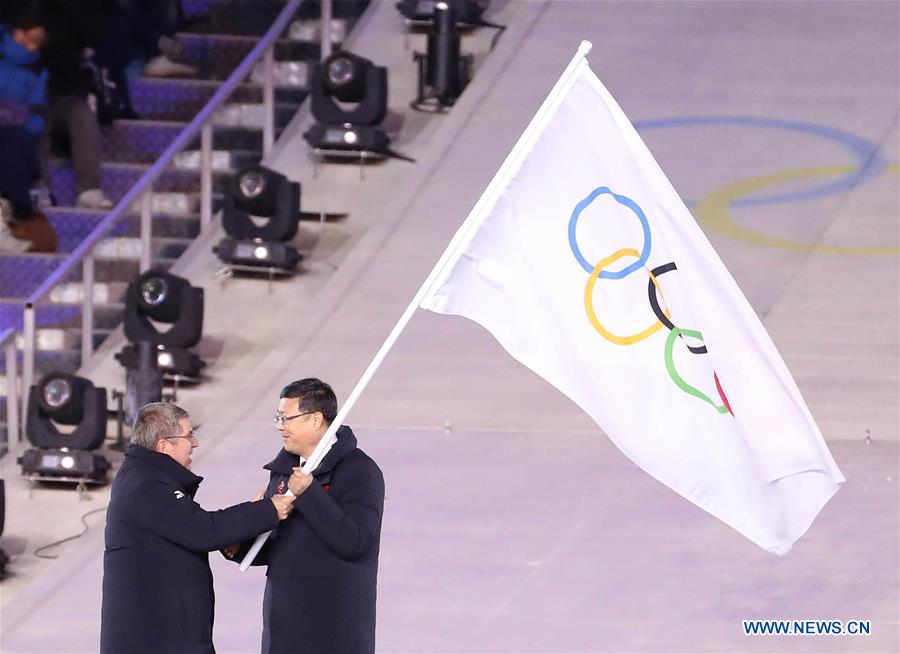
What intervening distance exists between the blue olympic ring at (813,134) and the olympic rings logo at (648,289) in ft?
21.2

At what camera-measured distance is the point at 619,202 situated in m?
6.05

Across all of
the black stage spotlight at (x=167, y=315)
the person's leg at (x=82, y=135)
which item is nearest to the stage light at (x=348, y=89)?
the person's leg at (x=82, y=135)

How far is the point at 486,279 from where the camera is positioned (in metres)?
6.05

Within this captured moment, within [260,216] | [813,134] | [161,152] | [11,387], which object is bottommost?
[161,152]

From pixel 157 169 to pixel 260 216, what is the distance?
2.25 feet

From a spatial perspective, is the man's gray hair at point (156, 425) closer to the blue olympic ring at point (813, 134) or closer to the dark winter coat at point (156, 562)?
the dark winter coat at point (156, 562)

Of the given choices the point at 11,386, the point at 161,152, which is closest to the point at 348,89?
the point at 161,152

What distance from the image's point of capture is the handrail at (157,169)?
11.1 m

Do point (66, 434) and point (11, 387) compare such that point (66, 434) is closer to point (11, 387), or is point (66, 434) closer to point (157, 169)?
point (11, 387)

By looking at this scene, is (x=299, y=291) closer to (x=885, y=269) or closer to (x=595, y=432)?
(x=595, y=432)

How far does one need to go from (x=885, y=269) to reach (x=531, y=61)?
353cm

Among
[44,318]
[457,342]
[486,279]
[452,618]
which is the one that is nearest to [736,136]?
[457,342]

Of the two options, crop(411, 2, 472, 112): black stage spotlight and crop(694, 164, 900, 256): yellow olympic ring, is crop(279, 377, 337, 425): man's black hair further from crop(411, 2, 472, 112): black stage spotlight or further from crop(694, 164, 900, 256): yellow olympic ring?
crop(411, 2, 472, 112): black stage spotlight

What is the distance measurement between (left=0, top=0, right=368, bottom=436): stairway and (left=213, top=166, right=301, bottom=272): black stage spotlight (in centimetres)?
58
